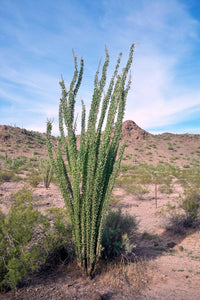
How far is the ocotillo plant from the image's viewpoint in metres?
4.00

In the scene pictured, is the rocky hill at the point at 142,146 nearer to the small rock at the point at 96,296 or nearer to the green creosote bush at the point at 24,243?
the green creosote bush at the point at 24,243

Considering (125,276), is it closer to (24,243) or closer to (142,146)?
(24,243)

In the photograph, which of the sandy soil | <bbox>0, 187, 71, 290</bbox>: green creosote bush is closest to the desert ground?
the sandy soil

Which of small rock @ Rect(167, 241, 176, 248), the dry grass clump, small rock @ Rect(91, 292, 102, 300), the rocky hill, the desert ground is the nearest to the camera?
small rock @ Rect(91, 292, 102, 300)

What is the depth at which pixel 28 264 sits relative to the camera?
3.72 metres

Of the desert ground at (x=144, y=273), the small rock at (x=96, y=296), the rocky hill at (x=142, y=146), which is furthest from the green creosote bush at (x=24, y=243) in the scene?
the rocky hill at (x=142, y=146)

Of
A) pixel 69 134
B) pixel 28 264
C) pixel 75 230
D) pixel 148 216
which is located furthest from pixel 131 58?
pixel 148 216

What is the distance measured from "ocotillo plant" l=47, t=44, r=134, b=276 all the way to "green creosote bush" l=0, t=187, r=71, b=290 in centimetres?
43

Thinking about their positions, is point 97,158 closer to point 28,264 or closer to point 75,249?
point 75,249

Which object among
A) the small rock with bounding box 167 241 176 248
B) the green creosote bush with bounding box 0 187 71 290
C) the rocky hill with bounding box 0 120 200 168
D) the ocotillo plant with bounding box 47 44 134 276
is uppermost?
the rocky hill with bounding box 0 120 200 168

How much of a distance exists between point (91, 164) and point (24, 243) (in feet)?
5.61

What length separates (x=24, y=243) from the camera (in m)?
3.92

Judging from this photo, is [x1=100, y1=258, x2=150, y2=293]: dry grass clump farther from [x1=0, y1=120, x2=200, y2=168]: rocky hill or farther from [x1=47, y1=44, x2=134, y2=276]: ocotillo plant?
[x1=0, y1=120, x2=200, y2=168]: rocky hill

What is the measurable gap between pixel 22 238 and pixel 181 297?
107 inches
